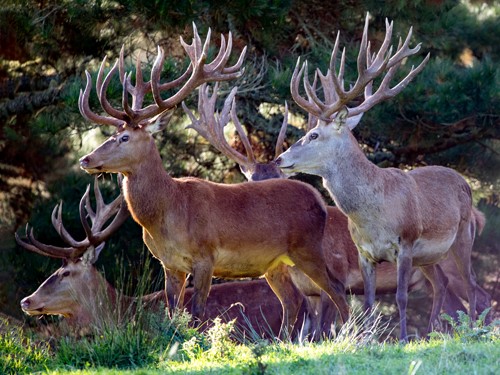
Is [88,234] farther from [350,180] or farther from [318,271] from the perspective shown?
[350,180]

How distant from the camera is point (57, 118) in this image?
11.3m

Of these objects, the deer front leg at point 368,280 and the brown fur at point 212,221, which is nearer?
the brown fur at point 212,221

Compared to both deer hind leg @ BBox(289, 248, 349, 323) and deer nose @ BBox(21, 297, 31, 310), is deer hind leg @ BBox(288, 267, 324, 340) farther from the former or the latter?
deer nose @ BBox(21, 297, 31, 310)

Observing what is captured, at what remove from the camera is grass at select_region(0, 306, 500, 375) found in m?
5.61

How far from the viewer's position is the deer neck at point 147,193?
8.75 metres

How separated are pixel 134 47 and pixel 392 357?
7.00m

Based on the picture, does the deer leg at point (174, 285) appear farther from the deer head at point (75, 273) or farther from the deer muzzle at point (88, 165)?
the deer head at point (75, 273)

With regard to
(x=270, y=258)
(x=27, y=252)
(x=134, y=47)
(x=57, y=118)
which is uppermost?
(x=134, y=47)

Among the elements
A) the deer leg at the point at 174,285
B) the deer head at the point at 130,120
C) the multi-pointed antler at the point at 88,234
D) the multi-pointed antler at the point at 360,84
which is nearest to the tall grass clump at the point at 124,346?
the deer leg at the point at 174,285

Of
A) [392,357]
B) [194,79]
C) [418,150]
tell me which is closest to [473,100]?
[418,150]

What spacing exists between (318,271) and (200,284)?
131 centimetres

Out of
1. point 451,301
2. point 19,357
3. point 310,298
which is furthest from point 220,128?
point 19,357

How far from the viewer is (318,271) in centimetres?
943

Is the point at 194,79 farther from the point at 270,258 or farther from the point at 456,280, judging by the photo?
the point at 456,280
